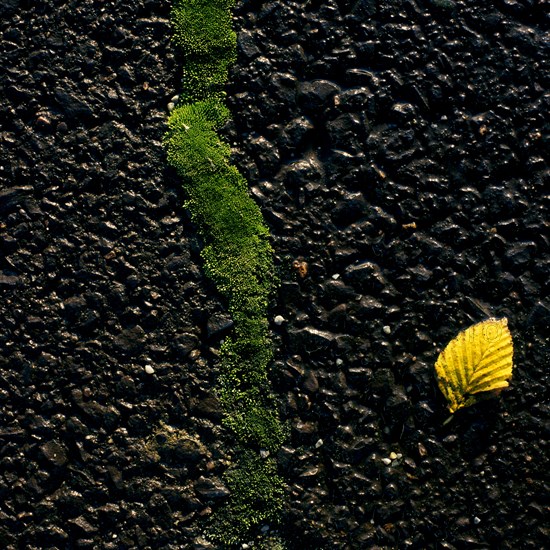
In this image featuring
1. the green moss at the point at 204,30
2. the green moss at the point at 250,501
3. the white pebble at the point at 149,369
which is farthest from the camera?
the green moss at the point at 204,30

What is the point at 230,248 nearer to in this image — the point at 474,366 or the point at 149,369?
the point at 149,369

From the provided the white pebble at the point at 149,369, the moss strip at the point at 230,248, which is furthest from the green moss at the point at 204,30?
the white pebble at the point at 149,369

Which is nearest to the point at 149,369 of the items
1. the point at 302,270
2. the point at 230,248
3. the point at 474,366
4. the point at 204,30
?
the point at 230,248

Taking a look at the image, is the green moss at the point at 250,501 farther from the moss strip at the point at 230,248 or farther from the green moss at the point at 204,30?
the green moss at the point at 204,30

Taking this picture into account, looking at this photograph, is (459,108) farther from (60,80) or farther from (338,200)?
(60,80)

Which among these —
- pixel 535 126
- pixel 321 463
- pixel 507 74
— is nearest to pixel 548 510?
pixel 321 463

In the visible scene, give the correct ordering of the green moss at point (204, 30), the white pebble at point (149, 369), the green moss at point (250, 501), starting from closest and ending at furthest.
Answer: the green moss at point (250, 501), the white pebble at point (149, 369), the green moss at point (204, 30)

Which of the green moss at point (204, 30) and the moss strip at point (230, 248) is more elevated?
the green moss at point (204, 30)

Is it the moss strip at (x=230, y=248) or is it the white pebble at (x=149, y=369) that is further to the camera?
the white pebble at (x=149, y=369)
